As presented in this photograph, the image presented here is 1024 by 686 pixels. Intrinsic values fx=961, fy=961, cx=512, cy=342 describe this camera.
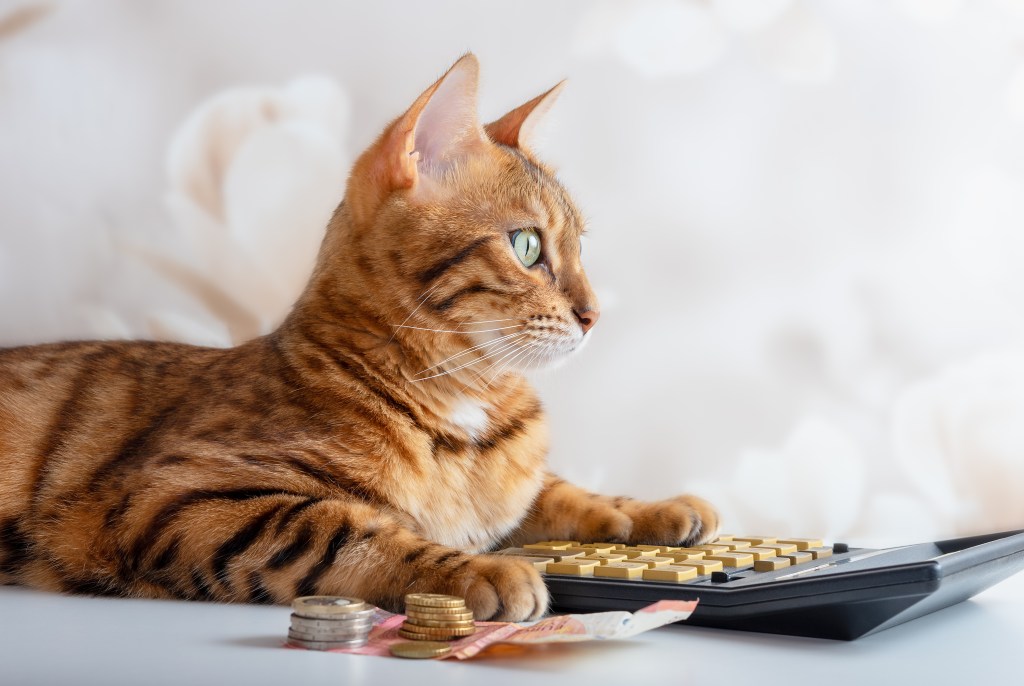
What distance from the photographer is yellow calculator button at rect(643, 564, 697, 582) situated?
1084 millimetres

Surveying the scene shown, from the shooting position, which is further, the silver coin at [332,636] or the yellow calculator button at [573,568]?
the yellow calculator button at [573,568]

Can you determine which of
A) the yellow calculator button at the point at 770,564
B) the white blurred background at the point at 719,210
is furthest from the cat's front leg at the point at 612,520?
the white blurred background at the point at 719,210

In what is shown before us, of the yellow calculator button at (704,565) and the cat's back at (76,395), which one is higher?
the cat's back at (76,395)

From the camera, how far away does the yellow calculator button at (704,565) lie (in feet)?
3.75

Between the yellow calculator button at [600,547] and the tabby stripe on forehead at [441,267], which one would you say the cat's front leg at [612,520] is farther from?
the tabby stripe on forehead at [441,267]

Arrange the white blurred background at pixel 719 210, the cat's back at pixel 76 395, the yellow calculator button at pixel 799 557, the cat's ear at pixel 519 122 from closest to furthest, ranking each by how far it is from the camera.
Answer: the yellow calculator button at pixel 799 557
the cat's back at pixel 76 395
the cat's ear at pixel 519 122
the white blurred background at pixel 719 210

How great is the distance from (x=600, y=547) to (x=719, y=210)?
1181mm

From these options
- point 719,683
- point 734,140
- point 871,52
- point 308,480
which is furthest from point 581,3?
point 719,683

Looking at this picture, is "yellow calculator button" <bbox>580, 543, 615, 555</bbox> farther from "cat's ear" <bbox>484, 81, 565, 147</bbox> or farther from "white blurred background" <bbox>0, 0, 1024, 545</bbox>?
"white blurred background" <bbox>0, 0, 1024, 545</bbox>

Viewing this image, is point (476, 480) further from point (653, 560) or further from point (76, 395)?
point (76, 395)

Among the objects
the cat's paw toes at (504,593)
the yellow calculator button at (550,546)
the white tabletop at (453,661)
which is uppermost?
the yellow calculator button at (550,546)

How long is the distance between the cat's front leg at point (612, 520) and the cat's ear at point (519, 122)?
63cm

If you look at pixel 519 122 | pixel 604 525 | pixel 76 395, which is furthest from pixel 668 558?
pixel 76 395

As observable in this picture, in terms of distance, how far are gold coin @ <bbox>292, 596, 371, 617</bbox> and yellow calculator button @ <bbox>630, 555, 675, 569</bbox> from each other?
362 millimetres
